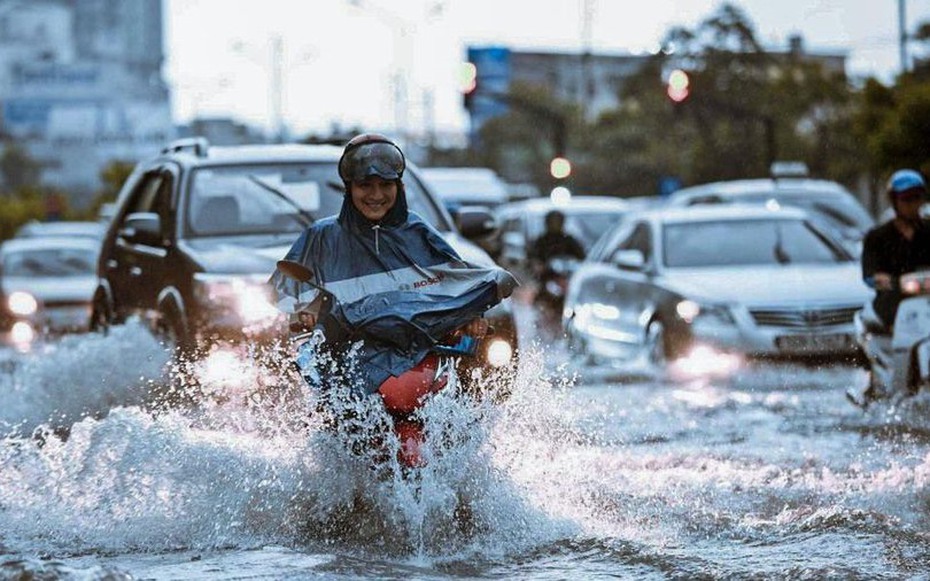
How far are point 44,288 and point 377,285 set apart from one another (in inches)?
670

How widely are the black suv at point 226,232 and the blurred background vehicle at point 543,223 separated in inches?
549

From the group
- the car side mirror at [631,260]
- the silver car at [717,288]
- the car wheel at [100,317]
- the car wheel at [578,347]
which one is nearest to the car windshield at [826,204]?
the silver car at [717,288]

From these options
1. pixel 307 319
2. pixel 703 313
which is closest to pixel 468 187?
pixel 703 313

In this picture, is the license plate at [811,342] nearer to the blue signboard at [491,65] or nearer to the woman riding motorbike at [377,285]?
the woman riding motorbike at [377,285]

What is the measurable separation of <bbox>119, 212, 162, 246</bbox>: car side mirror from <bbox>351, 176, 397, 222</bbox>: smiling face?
15.2 feet

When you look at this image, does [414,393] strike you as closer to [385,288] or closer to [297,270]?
[385,288]

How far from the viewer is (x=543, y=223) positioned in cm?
2686

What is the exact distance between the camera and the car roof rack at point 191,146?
476 inches

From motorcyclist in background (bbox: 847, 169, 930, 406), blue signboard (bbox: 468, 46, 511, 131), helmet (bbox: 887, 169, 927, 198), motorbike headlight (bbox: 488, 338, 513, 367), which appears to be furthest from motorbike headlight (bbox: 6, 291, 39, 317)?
blue signboard (bbox: 468, 46, 511, 131)

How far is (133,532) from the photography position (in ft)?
22.5

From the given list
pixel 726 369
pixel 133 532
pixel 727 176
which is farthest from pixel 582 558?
pixel 727 176

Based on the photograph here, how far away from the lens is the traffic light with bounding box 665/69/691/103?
29.3m

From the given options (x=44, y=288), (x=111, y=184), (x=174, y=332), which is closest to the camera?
(x=174, y=332)

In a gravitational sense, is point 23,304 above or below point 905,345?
below
